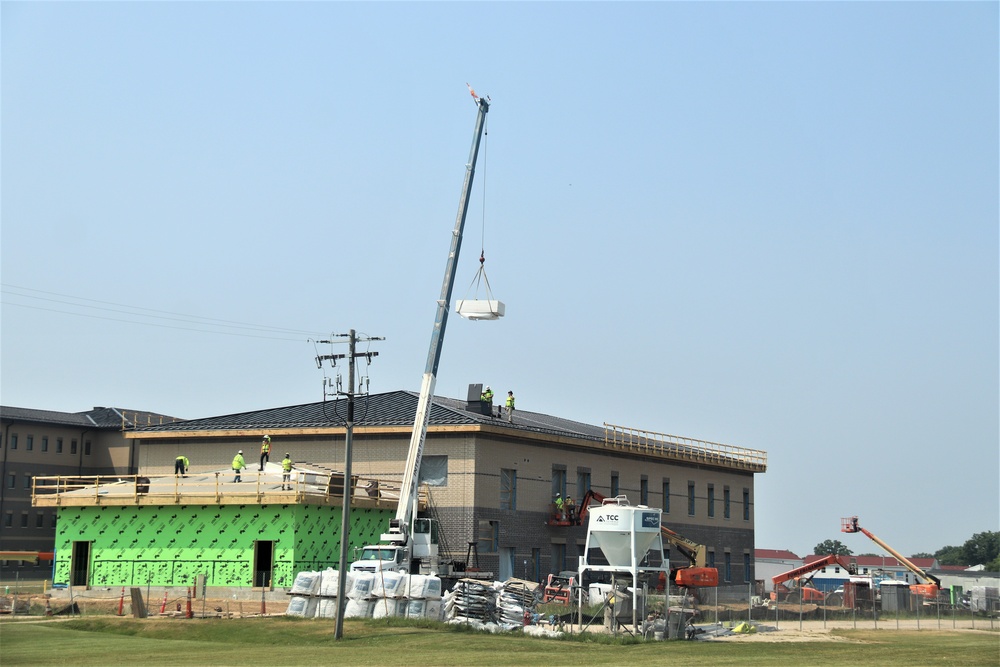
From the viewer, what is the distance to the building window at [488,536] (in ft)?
182

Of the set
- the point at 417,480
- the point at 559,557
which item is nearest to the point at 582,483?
the point at 559,557

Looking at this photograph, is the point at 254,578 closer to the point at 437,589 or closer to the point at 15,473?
the point at 437,589

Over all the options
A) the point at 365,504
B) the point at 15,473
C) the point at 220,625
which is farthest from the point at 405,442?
the point at 15,473

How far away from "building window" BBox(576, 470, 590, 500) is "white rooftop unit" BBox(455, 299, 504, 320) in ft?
42.4

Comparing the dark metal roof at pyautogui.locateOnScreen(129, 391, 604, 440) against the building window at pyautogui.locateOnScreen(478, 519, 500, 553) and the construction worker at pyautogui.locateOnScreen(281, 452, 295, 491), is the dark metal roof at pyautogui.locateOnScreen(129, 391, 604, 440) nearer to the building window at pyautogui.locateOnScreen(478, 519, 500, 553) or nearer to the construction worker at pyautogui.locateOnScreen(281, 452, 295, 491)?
the building window at pyautogui.locateOnScreen(478, 519, 500, 553)

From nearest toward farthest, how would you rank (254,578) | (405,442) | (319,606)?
(319,606)
(254,578)
(405,442)

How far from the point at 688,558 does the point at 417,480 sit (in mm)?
20482

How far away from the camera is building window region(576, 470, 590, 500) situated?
204 feet

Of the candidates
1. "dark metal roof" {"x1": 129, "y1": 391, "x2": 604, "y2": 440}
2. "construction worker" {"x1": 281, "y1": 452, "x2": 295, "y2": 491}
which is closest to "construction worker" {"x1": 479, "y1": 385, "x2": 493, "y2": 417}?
"dark metal roof" {"x1": 129, "y1": 391, "x2": 604, "y2": 440}

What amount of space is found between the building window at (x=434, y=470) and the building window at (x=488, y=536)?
2.58 m

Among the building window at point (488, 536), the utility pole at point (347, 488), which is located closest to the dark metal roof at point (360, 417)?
the building window at point (488, 536)

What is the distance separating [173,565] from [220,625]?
11330 mm

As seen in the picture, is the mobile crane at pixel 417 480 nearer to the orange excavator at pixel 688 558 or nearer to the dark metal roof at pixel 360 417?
the dark metal roof at pixel 360 417

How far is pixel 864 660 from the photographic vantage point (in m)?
34.0
